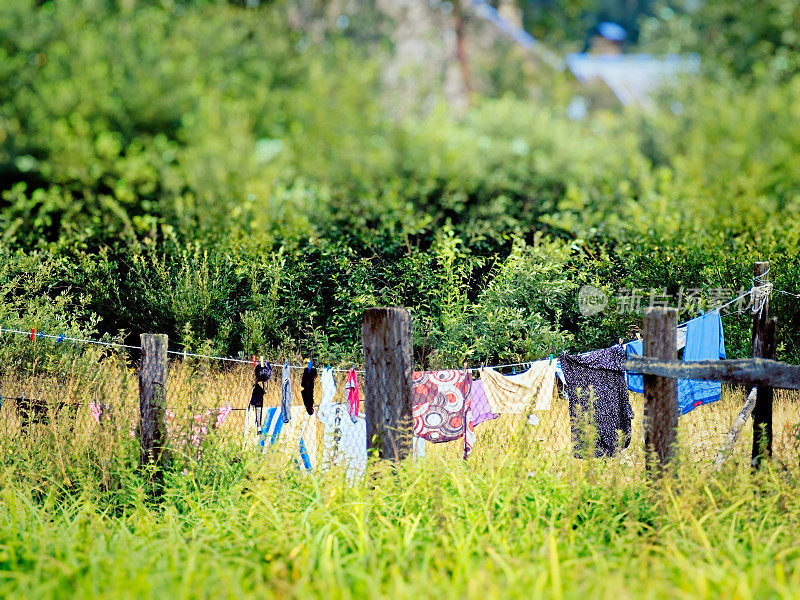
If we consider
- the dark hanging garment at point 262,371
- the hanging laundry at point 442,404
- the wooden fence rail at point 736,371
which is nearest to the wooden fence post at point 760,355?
the wooden fence rail at point 736,371

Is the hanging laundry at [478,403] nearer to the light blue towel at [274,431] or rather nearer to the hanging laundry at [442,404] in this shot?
the hanging laundry at [442,404]

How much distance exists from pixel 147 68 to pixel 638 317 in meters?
10.9

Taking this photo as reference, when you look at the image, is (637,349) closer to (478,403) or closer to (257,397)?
(478,403)

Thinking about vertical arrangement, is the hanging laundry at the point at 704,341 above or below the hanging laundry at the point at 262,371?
above

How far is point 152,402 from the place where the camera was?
509 cm

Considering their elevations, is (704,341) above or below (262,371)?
above

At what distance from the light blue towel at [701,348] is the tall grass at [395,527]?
756 mm

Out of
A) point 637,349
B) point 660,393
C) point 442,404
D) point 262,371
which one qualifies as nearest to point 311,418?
point 262,371

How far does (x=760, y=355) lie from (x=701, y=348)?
61 centimetres

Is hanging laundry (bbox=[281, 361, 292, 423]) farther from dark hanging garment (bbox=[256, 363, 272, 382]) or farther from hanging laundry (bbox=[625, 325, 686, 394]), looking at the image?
hanging laundry (bbox=[625, 325, 686, 394])

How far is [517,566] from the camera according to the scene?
10.9 feet

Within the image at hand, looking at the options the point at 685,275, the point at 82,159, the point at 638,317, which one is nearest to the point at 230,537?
the point at 638,317

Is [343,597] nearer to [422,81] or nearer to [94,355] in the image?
[94,355]

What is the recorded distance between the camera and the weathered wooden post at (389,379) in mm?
4523
